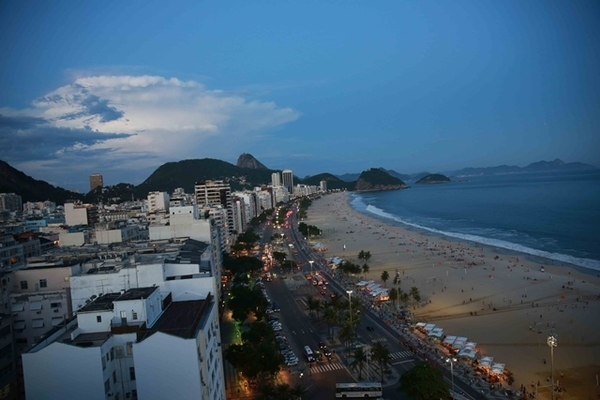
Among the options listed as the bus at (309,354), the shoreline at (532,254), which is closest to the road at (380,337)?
the bus at (309,354)

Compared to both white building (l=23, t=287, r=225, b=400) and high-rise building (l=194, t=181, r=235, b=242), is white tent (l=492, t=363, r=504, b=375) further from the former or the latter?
high-rise building (l=194, t=181, r=235, b=242)

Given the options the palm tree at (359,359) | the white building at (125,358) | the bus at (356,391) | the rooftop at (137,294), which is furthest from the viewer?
the palm tree at (359,359)

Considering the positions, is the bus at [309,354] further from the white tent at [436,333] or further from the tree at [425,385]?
the white tent at [436,333]

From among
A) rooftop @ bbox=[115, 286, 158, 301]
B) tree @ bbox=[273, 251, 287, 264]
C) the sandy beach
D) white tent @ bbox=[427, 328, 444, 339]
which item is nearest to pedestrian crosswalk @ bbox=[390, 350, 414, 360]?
white tent @ bbox=[427, 328, 444, 339]

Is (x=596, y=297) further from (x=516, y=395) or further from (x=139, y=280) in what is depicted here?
(x=139, y=280)

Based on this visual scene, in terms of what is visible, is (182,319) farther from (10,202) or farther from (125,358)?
(10,202)

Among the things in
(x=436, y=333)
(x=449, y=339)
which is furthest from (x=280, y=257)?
(x=449, y=339)

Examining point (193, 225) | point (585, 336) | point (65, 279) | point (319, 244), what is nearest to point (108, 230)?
point (193, 225)
